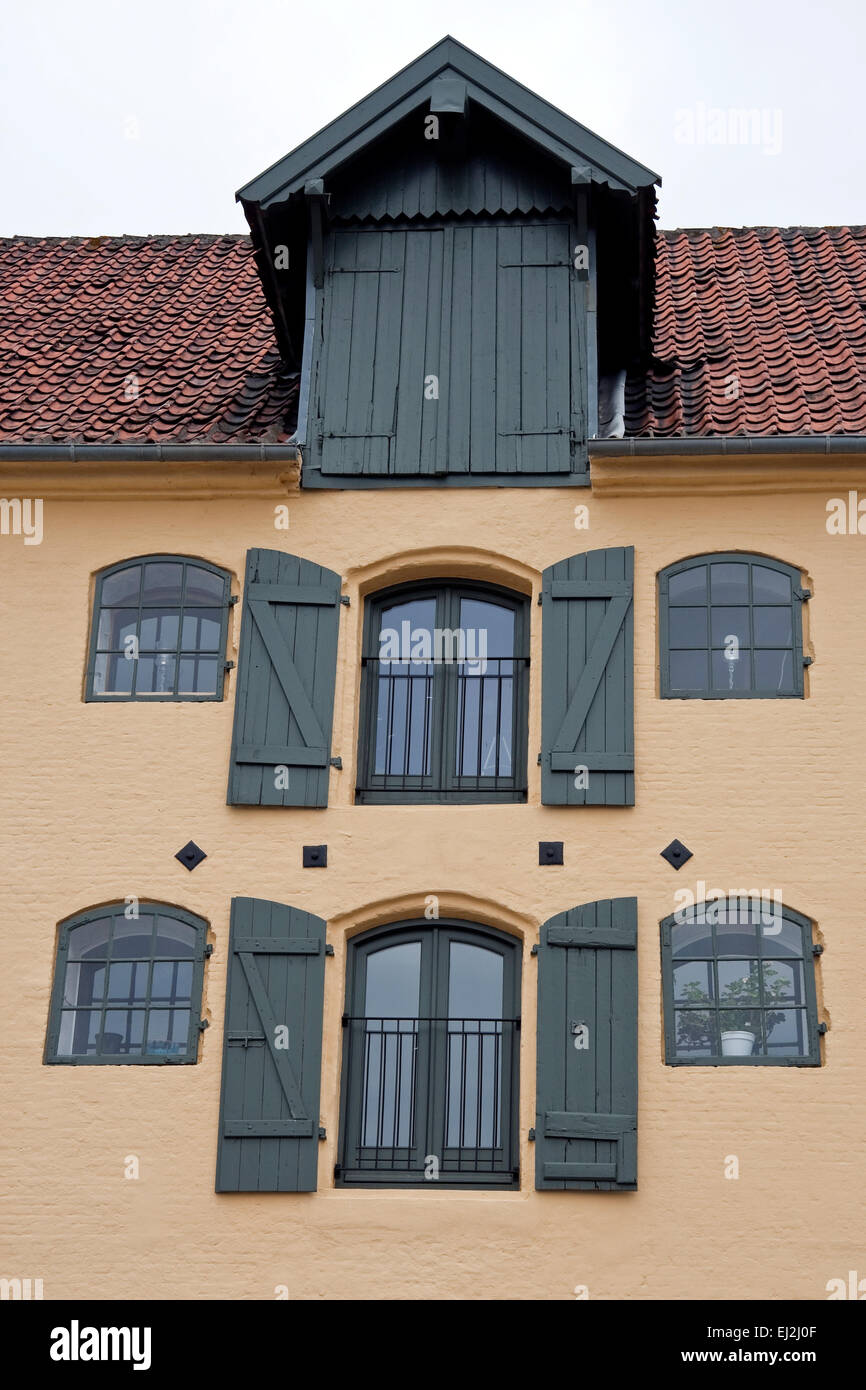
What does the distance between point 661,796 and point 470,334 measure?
13.7 ft

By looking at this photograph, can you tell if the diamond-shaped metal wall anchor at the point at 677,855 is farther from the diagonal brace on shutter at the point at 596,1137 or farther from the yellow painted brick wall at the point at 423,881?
the diagonal brace on shutter at the point at 596,1137

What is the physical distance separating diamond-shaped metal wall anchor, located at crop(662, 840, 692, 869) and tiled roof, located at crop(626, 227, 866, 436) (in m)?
3.20

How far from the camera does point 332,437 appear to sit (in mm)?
14859

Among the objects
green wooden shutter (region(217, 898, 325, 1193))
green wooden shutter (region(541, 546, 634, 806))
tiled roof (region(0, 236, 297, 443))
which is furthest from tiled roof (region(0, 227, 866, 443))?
green wooden shutter (region(217, 898, 325, 1193))

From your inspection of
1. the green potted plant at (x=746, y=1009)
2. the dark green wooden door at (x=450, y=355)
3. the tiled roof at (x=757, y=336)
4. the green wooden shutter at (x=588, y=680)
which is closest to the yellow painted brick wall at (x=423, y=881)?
the green wooden shutter at (x=588, y=680)

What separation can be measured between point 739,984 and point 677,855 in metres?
1.00

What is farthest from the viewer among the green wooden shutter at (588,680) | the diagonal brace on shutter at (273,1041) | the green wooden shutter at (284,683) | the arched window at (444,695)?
the arched window at (444,695)

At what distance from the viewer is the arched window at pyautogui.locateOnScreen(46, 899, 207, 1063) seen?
43.9ft

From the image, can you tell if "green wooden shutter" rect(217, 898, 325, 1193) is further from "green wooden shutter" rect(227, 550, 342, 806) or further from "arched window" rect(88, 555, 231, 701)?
"arched window" rect(88, 555, 231, 701)

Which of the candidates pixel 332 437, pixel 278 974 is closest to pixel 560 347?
pixel 332 437

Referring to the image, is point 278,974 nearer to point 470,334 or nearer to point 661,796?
point 661,796

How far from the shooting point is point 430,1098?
13.2m

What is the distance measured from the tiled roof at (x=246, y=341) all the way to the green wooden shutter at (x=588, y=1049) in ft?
13.0

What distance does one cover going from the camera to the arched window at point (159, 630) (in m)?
14.3
